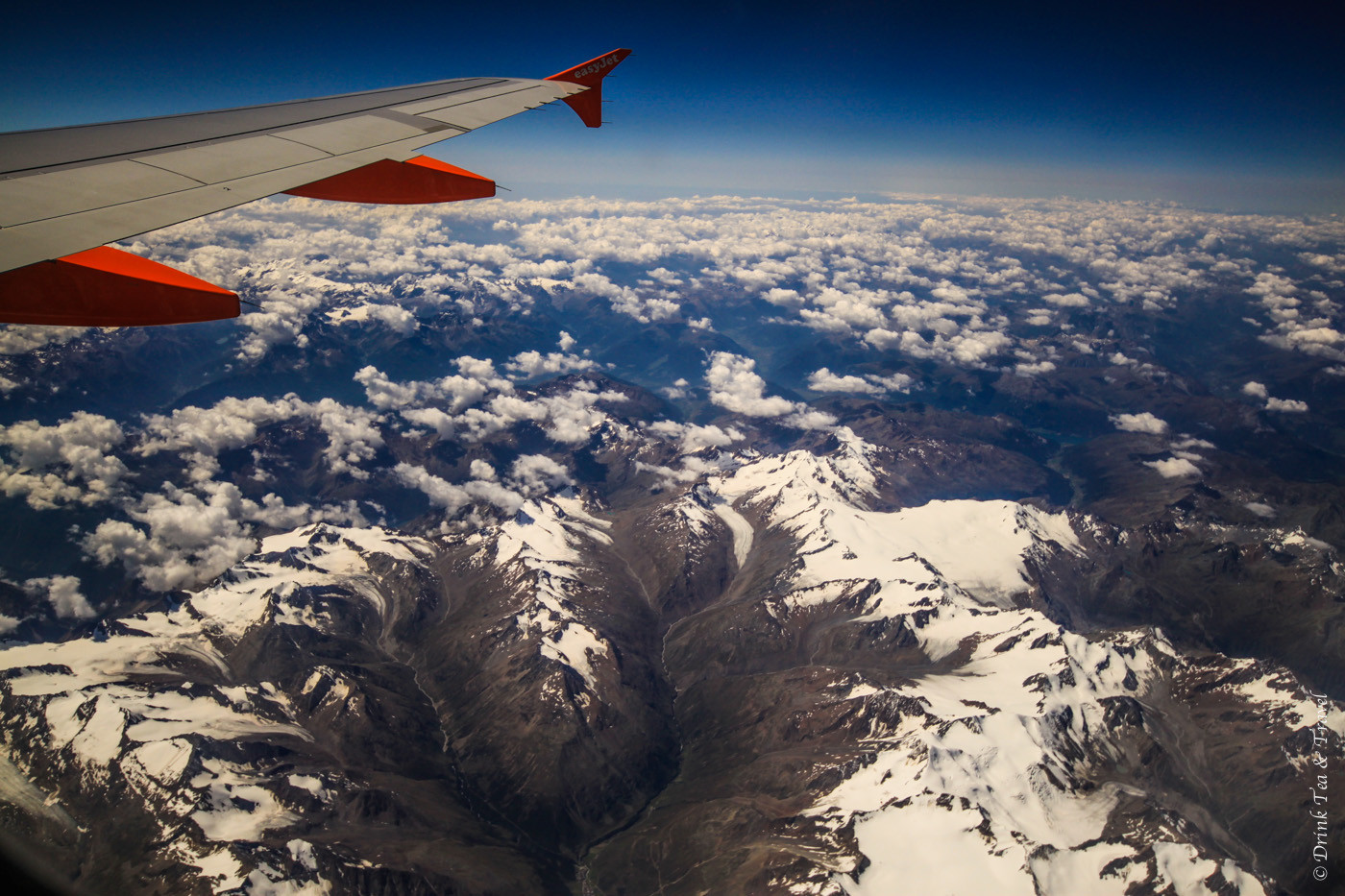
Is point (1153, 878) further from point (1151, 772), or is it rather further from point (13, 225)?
point (13, 225)

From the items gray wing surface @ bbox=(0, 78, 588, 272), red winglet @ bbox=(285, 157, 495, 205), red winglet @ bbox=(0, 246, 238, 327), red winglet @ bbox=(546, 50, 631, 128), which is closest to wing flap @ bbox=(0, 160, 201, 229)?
gray wing surface @ bbox=(0, 78, 588, 272)

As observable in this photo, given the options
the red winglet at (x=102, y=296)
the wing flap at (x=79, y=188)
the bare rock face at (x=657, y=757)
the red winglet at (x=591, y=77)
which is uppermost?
the red winglet at (x=591, y=77)

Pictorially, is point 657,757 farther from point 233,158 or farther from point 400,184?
point 233,158

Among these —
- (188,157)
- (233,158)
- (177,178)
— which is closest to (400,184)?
(233,158)

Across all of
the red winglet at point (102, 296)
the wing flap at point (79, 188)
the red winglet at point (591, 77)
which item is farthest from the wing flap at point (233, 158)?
the red winglet at point (591, 77)

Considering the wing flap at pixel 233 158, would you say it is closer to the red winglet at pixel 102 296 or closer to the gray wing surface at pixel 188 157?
the gray wing surface at pixel 188 157

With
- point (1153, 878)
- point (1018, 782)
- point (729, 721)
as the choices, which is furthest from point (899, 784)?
point (729, 721)
